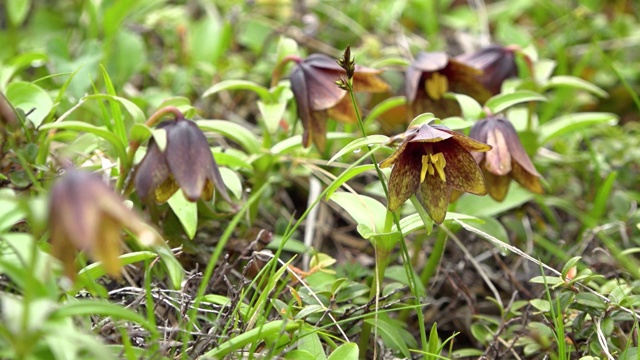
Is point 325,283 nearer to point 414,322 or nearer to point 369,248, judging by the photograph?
point 414,322

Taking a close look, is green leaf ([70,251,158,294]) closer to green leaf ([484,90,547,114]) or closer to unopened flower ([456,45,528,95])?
green leaf ([484,90,547,114])

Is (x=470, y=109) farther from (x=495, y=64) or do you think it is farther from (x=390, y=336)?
(x=390, y=336)

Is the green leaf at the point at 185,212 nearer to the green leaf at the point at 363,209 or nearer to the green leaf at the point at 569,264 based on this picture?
the green leaf at the point at 363,209

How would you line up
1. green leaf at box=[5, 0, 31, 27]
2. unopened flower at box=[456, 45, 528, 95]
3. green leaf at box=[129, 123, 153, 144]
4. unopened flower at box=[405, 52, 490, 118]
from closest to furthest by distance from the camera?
green leaf at box=[129, 123, 153, 144] < unopened flower at box=[405, 52, 490, 118] < unopened flower at box=[456, 45, 528, 95] < green leaf at box=[5, 0, 31, 27]

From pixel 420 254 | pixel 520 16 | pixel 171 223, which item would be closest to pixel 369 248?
pixel 420 254

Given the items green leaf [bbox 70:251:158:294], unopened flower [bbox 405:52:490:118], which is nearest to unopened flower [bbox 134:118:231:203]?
green leaf [bbox 70:251:158:294]

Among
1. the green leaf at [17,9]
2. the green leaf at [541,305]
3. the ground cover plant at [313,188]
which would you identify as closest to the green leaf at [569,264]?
the ground cover plant at [313,188]
